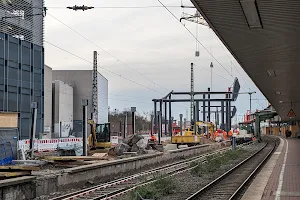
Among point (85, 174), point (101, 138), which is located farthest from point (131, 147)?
point (85, 174)

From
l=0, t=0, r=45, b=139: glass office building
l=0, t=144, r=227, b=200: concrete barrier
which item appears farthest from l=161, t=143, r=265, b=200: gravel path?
l=0, t=0, r=45, b=139: glass office building

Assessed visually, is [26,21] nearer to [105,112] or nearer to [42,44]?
[42,44]

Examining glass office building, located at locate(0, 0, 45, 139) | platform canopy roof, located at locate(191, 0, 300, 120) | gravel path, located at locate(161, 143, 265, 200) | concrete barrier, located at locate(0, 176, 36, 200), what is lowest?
gravel path, located at locate(161, 143, 265, 200)

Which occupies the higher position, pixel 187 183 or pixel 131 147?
pixel 131 147

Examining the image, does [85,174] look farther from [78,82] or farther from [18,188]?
[78,82]

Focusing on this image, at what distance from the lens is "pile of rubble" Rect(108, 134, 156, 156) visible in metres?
34.5

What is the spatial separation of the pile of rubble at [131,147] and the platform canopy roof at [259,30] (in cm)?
1332

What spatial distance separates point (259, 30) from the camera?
14367 mm

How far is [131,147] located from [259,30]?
22.8 metres

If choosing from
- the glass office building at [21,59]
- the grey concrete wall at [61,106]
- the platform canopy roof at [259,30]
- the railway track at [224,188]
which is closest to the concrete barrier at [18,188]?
the railway track at [224,188]

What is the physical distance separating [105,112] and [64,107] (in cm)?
1258

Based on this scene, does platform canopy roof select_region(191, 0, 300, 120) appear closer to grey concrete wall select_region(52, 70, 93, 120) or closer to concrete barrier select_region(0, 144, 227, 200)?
concrete barrier select_region(0, 144, 227, 200)

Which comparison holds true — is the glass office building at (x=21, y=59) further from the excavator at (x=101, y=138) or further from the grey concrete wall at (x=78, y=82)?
the grey concrete wall at (x=78, y=82)

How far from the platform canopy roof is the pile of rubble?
13.3 m
